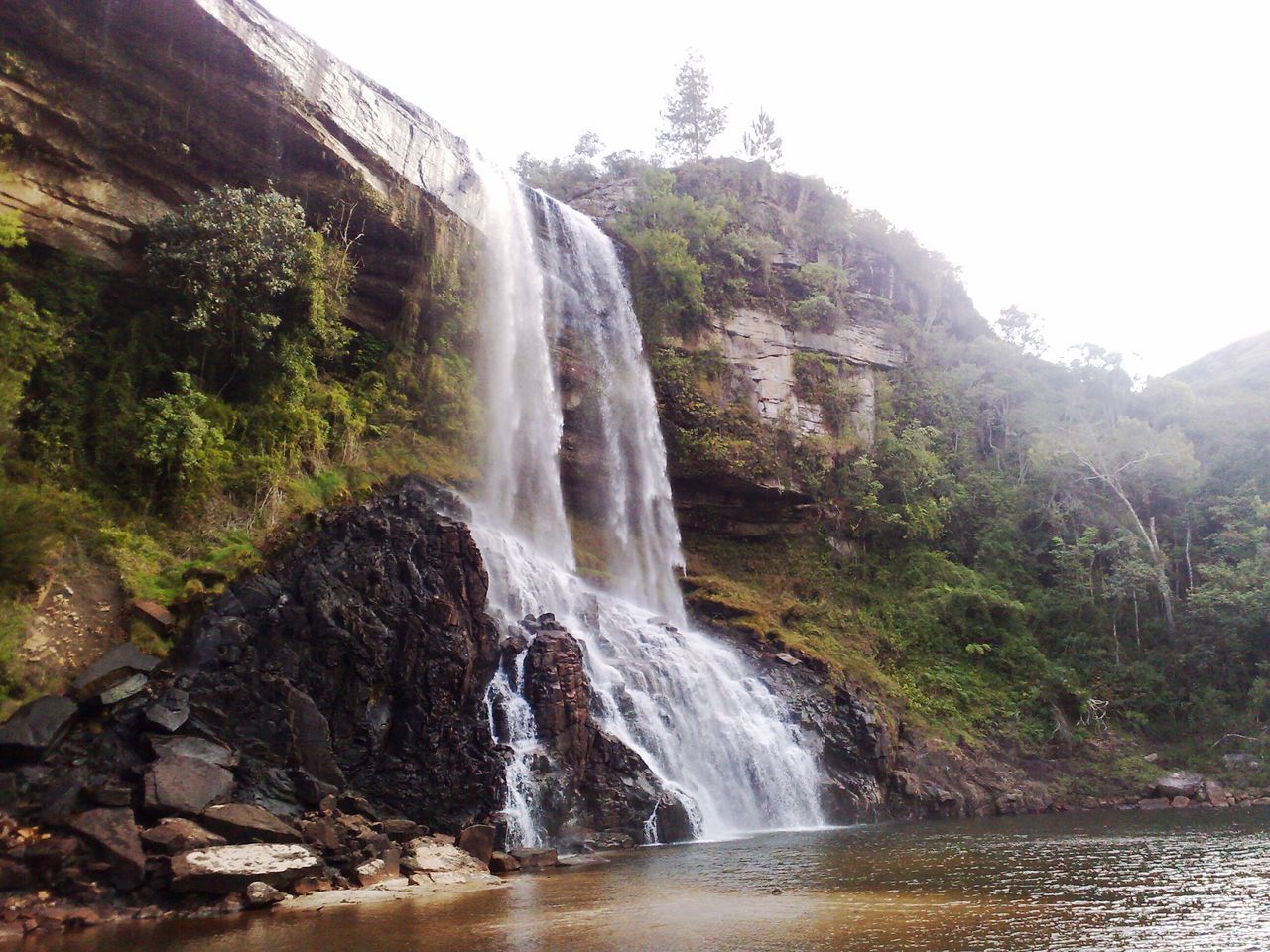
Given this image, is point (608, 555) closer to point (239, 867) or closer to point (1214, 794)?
point (239, 867)

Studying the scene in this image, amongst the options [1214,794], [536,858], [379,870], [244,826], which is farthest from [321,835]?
[1214,794]

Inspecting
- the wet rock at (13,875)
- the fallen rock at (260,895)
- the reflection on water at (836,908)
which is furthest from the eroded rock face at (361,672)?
the reflection on water at (836,908)

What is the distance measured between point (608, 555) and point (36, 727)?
51.1 ft

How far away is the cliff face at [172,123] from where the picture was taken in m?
14.3

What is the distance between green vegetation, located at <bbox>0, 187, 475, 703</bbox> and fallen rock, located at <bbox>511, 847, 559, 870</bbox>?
5.95 metres

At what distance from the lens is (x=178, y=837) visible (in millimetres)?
8906

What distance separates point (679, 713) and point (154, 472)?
10614mm

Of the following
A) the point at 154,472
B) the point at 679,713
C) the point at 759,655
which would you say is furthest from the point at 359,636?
the point at 759,655

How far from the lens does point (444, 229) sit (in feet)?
70.2

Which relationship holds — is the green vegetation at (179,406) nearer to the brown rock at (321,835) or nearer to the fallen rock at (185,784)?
the fallen rock at (185,784)

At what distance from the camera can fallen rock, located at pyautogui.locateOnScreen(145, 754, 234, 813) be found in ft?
30.8

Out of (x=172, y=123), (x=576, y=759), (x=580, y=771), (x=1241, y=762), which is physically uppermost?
(x=172, y=123)

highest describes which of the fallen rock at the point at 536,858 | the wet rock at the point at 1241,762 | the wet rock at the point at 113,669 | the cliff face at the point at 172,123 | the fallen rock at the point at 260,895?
the cliff face at the point at 172,123

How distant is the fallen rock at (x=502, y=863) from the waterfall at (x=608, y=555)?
126cm
